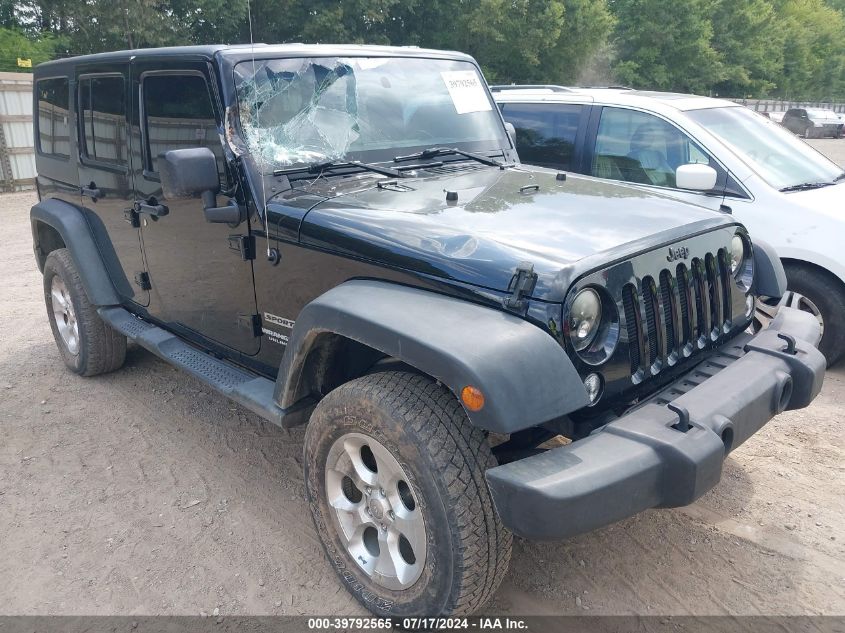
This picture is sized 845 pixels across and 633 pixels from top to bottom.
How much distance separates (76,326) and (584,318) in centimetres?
379

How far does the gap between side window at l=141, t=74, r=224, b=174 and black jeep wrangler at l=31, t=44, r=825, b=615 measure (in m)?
0.02

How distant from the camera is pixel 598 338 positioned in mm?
2406

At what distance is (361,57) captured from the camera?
11.7 feet

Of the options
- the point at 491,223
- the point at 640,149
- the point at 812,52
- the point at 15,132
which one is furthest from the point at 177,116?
the point at 812,52

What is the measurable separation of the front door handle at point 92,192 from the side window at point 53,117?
15.8 inches

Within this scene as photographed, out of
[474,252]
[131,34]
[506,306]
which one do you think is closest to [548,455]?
[506,306]

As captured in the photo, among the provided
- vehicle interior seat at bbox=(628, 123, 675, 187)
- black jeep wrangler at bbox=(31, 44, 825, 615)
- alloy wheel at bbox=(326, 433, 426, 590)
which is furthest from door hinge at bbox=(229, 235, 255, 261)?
vehicle interior seat at bbox=(628, 123, 675, 187)

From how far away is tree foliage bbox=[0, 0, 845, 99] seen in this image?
22.4 meters

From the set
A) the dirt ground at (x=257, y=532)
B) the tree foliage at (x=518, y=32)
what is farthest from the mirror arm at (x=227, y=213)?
the tree foliage at (x=518, y=32)

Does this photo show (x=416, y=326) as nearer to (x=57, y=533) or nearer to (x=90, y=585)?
(x=90, y=585)

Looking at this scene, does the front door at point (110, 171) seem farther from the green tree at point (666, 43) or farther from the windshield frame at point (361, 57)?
the green tree at point (666, 43)

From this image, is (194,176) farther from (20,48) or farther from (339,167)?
(20,48)

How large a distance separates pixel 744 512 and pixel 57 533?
10.6 ft

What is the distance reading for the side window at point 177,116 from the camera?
329cm
